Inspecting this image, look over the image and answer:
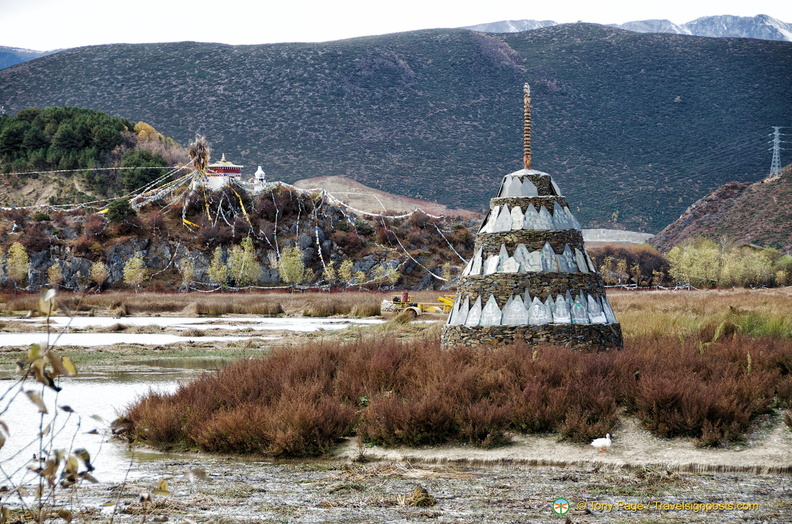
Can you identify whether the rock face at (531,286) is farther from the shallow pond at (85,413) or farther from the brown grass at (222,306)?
the brown grass at (222,306)

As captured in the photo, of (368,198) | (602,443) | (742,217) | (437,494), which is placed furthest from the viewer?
(368,198)

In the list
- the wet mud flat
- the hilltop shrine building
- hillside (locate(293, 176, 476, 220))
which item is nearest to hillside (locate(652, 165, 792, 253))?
hillside (locate(293, 176, 476, 220))

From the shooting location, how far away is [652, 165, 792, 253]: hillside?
88.9 metres

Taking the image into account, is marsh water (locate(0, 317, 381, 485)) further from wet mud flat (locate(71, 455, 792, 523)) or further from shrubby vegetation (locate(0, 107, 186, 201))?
shrubby vegetation (locate(0, 107, 186, 201))

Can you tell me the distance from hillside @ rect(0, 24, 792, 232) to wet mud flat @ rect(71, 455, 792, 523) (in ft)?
317

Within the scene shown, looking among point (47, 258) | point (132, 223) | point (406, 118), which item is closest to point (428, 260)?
point (132, 223)

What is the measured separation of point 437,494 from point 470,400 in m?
3.08

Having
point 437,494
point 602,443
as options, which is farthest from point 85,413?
point 602,443

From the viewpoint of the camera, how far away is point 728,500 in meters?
7.54

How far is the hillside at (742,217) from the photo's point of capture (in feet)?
292

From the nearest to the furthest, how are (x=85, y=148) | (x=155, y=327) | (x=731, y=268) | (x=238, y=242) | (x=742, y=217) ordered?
1. (x=155, y=327)
2. (x=731, y=268)
3. (x=238, y=242)
4. (x=85, y=148)
5. (x=742, y=217)

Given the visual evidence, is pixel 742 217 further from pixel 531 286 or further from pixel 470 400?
pixel 470 400

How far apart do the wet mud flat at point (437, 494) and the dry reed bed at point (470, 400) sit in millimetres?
775

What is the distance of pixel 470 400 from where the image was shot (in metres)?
10.9
